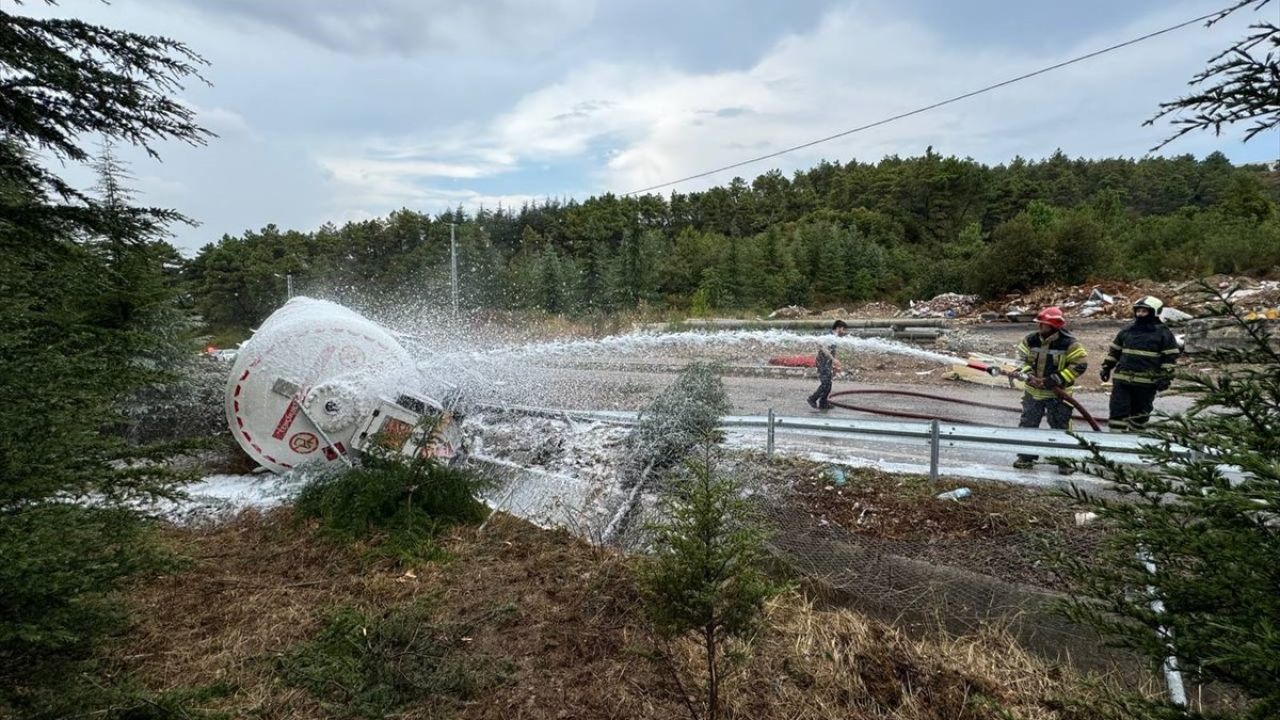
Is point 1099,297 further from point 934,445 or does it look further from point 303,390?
point 303,390

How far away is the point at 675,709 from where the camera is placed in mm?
3504

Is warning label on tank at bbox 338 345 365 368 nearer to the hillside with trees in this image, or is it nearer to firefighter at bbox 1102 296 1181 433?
firefighter at bbox 1102 296 1181 433

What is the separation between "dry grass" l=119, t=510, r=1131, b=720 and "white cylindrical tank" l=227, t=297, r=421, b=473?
6.21ft

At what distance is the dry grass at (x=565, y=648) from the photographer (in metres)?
3.48

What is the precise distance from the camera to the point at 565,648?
4.05 meters

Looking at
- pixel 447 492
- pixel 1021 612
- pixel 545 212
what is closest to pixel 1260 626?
pixel 1021 612

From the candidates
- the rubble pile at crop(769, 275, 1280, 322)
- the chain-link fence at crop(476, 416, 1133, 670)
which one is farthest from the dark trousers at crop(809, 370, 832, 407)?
the rubble pile at crop(769, 275, 1280, 322)

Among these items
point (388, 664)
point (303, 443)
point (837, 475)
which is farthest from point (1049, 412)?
point (303, 443)

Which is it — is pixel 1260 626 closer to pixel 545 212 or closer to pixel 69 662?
pixel 69 662

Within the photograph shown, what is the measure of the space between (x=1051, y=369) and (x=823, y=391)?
165 inches

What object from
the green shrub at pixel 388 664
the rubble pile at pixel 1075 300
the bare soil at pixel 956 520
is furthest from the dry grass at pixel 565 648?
the rubble pile at pixel 1075 300

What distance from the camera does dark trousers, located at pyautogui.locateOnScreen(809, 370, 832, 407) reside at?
10773 millimetres

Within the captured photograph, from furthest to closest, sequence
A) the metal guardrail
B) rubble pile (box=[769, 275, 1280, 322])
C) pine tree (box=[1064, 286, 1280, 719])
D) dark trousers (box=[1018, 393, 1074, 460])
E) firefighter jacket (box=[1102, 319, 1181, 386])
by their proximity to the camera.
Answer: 1. rubble pile (box=[769, 275, 1280, 322])
2. dark trousers (box=[1018, 393, 1074, 460])
3. firefighter jacket (box=[1102, 319, 1181, 386])
4. the metal guardrail
5. pine tree (box=[1064, 286, 1280, 719])

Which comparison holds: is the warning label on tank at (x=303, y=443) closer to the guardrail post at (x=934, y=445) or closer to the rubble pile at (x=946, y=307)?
the guardrail post at (x=934, y=445)
